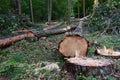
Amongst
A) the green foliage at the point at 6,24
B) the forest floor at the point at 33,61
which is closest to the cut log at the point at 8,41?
the forest floor at the point at 33,61

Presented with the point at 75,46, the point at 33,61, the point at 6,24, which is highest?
the point at 6,24

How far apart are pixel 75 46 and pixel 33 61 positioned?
51.5 inches

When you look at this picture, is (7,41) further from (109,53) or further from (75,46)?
(109,53)

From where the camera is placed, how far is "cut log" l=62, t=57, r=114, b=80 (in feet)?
15.8

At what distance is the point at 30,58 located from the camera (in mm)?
6984

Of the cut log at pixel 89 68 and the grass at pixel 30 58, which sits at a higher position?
the cut log at pixel 89 68

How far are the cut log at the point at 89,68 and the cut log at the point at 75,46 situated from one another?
1.35 metres

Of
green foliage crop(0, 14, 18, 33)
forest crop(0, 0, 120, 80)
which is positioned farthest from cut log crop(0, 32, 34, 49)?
green foliage crop(0, 14, 18, 33)

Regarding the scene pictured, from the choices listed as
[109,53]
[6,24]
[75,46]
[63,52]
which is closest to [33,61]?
[63,52]

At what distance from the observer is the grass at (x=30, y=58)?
5.21 meters

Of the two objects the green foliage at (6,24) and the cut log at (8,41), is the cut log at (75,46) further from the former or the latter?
the green foliage at (6,24)

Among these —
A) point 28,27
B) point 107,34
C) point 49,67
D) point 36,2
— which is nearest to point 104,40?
point 107,34

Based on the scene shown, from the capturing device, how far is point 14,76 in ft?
17.8

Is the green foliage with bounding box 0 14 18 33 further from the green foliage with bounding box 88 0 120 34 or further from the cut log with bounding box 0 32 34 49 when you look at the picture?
the green foliage with bounding box 88 0 120 34
